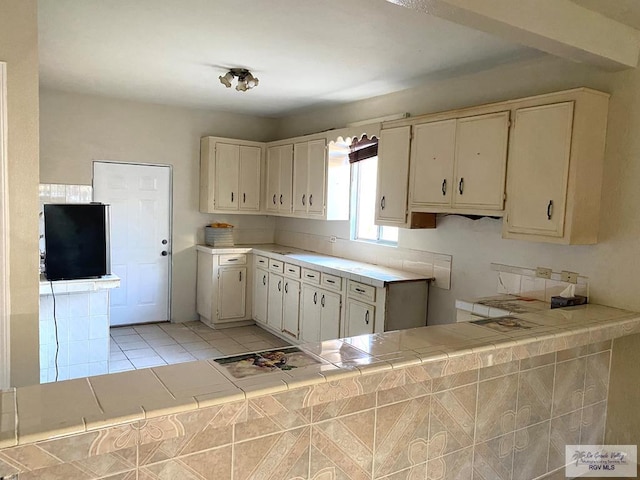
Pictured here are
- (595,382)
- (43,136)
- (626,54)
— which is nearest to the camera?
(595,382)

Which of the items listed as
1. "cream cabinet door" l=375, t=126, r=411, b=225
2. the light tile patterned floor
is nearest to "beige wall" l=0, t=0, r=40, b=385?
the light tile patterned floor

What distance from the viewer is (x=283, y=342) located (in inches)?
202

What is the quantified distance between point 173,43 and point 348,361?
8.67 ft

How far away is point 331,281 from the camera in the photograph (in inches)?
170

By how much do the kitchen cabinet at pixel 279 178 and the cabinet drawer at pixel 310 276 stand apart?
101cm

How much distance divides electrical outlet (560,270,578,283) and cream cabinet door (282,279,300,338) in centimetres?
256

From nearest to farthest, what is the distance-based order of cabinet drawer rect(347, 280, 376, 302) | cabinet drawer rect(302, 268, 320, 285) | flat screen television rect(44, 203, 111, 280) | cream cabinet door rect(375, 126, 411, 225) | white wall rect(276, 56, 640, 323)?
1. white wall rect(276, 56, 640, 323)
2. flat screen television rect(44, 203, 111, 280)
3. cream cabinet door rect(375, 126, 411, 225)
4. cabinet drawer rect(347, 280, 376, 302)
5. cabinet drawer rect(302, 268, 320, 285)

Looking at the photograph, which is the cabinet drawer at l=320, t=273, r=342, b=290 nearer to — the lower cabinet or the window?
the lower cabinet

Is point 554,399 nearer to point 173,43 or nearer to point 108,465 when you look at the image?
point 108,465

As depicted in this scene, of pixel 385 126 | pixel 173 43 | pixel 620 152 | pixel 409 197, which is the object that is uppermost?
pixel 173 43

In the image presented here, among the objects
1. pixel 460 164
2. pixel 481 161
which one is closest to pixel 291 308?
pixel 460 164

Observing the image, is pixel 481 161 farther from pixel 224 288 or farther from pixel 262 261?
pixel 224 288

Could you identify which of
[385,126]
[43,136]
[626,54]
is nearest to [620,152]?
[626,54]

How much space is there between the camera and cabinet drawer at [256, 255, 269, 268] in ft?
17.6
